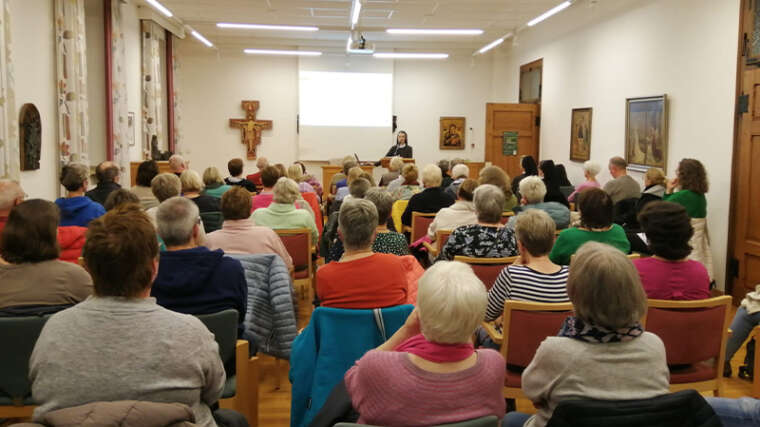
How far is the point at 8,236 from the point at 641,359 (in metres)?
2.57

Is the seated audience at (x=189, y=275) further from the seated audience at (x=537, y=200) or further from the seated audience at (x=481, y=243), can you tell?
the seated audience at (x=537, y=200)

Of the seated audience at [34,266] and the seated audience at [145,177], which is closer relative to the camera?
the seated audience at [34,266]

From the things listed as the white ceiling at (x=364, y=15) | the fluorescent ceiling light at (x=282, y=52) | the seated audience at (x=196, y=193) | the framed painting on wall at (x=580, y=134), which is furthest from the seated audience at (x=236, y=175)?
the fluorescent ceiling light at (x=282, y=52)

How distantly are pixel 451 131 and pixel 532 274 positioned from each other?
14.1m

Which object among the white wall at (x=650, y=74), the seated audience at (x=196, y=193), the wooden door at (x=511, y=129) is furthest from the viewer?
the wooden door at (x=511, y=129)

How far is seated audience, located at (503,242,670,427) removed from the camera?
75.8 inches

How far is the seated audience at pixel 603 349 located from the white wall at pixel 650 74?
19.0 feet

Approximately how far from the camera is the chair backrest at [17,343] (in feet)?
8.51

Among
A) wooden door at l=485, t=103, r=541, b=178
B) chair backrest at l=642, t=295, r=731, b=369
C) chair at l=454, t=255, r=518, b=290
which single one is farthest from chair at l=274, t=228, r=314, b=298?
wooden door at l=485, t=103, r=541, b=178

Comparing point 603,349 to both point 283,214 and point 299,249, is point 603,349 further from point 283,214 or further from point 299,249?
point 283,214

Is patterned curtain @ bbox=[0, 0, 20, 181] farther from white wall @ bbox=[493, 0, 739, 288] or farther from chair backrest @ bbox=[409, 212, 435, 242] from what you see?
white wall @ bbox=[493, 0, 739, 288]

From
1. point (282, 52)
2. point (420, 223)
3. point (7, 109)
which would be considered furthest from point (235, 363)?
point (282, 52)

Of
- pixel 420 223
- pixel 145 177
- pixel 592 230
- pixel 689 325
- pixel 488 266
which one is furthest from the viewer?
pixel 145 177

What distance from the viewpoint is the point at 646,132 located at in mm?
8930
